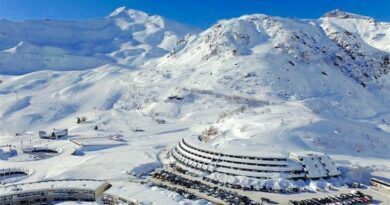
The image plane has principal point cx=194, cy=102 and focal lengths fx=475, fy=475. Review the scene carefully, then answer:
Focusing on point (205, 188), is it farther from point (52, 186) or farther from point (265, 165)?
point (52, 186)

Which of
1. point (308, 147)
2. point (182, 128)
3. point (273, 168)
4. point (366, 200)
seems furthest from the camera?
point (182, 128)

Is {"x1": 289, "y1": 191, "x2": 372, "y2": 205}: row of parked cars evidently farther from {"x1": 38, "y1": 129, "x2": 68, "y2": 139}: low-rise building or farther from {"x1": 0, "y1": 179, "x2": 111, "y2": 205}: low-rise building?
{"x1": 38, "y1": 129, "x2": 68, "y2": 139}: low-rise building

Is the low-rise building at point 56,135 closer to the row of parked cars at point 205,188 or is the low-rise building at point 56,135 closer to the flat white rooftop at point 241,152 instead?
the flat white rooftop at point 241,152

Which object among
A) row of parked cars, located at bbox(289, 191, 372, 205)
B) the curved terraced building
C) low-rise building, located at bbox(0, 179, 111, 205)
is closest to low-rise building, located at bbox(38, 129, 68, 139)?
the curved terraced building

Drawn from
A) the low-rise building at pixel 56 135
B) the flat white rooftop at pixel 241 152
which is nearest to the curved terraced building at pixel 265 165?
the flat white rooftop at pixel 241 152

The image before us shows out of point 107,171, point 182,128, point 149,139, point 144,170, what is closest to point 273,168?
point 144,170

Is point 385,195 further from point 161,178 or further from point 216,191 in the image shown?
point 161,178

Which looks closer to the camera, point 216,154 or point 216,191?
point 216,191
